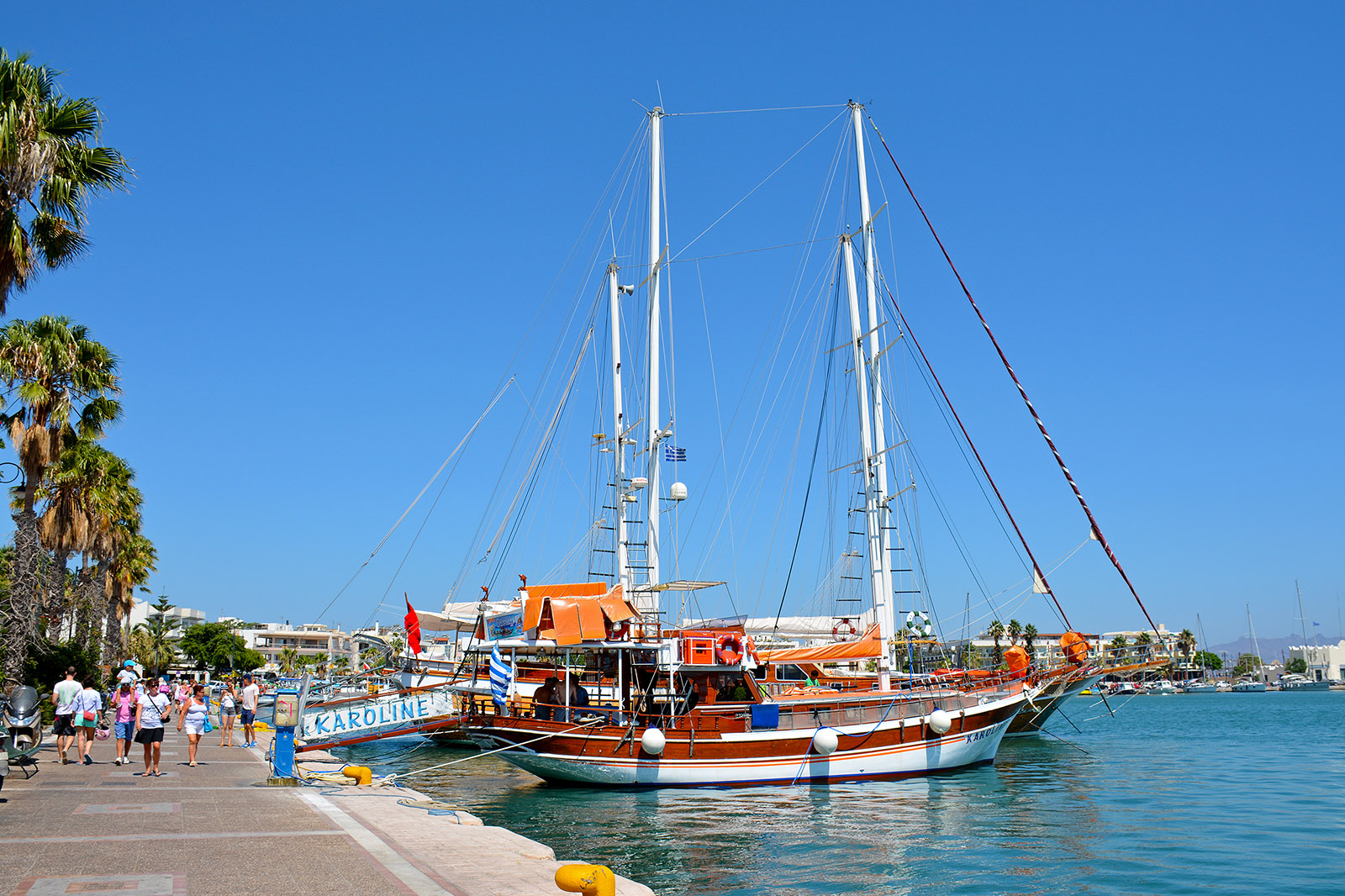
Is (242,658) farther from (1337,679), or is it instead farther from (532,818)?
(1337,679)

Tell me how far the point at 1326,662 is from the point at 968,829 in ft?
634

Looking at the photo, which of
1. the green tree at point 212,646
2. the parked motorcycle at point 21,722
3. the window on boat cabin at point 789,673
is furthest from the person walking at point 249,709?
the green tree at point 212,646

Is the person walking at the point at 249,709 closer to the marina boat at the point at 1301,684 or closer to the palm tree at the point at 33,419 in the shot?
the palm tree at the point at 33,419

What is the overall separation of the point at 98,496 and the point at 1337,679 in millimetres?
191553

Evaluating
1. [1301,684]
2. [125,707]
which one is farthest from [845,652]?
[1301,684]

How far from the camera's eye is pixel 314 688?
26719mm

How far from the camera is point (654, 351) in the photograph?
1480 inches

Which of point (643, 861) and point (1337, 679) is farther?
point (1337, 679)

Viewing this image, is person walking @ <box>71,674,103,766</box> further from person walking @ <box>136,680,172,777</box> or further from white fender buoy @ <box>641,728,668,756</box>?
white fender buoy @ <box>641,728,668,756</box>

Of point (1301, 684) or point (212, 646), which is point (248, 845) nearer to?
point (212, 646)

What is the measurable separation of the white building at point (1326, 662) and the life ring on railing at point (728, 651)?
18291 centimetres

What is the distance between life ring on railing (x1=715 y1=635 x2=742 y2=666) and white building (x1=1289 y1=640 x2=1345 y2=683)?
600ft

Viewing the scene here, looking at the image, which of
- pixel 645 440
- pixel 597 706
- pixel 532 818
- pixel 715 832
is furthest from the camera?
pixel 645 440

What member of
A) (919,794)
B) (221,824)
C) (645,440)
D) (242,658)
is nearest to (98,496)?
(645,440)
